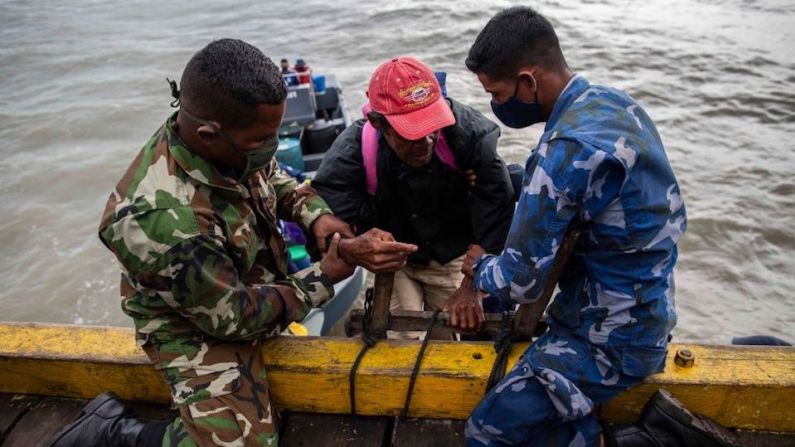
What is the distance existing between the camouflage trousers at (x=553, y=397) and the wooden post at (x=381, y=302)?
0.59 metres

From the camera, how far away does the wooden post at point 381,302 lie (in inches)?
96.3

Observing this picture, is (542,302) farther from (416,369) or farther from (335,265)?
(335,265)

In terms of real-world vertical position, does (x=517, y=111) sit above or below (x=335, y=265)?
above

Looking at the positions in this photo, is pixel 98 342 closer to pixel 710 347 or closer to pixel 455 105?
pixel 455 105

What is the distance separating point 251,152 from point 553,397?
1.46 metres

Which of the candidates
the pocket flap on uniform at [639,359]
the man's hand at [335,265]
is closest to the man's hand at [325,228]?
the man's hand at [335,265]

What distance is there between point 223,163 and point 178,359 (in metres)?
A: 0.81

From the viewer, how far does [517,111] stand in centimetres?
226

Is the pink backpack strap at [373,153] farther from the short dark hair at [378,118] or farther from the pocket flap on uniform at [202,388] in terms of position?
the pocket flap on uniform at [202,388]

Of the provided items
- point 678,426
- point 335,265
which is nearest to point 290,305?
point 335,265

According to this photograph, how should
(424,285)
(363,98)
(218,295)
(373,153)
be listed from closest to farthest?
(218,295) → (373,153) → (424,285) → (363,98)

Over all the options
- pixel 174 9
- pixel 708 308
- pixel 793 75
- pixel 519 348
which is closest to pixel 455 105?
pixel 519 348

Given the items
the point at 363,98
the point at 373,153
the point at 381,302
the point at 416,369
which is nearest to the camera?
the point at 416,369

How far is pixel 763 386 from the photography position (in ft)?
7.43
